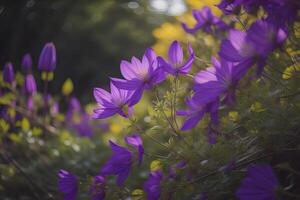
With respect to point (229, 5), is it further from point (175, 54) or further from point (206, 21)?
point (206, 21)

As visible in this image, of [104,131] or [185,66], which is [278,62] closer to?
[185,66]

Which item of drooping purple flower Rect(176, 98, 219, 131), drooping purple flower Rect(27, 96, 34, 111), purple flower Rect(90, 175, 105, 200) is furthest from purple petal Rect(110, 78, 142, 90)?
drooping purple flower Rect(27, 96, 34, 111)

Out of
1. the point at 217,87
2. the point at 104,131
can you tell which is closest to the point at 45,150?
the point at 104,131

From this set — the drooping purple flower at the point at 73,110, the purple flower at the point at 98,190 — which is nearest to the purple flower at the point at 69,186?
the purple flower at the point at 98,190

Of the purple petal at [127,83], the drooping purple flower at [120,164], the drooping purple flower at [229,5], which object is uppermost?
the drooping purple flower at [229,5]

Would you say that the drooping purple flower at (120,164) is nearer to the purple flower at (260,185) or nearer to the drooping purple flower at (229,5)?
the purple flower at (260,185)

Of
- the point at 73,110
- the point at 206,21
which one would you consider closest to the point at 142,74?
the point at 206,21

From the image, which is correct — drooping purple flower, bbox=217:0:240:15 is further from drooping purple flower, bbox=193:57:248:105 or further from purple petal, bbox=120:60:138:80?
purple petal, bbox=120:60:138:80
